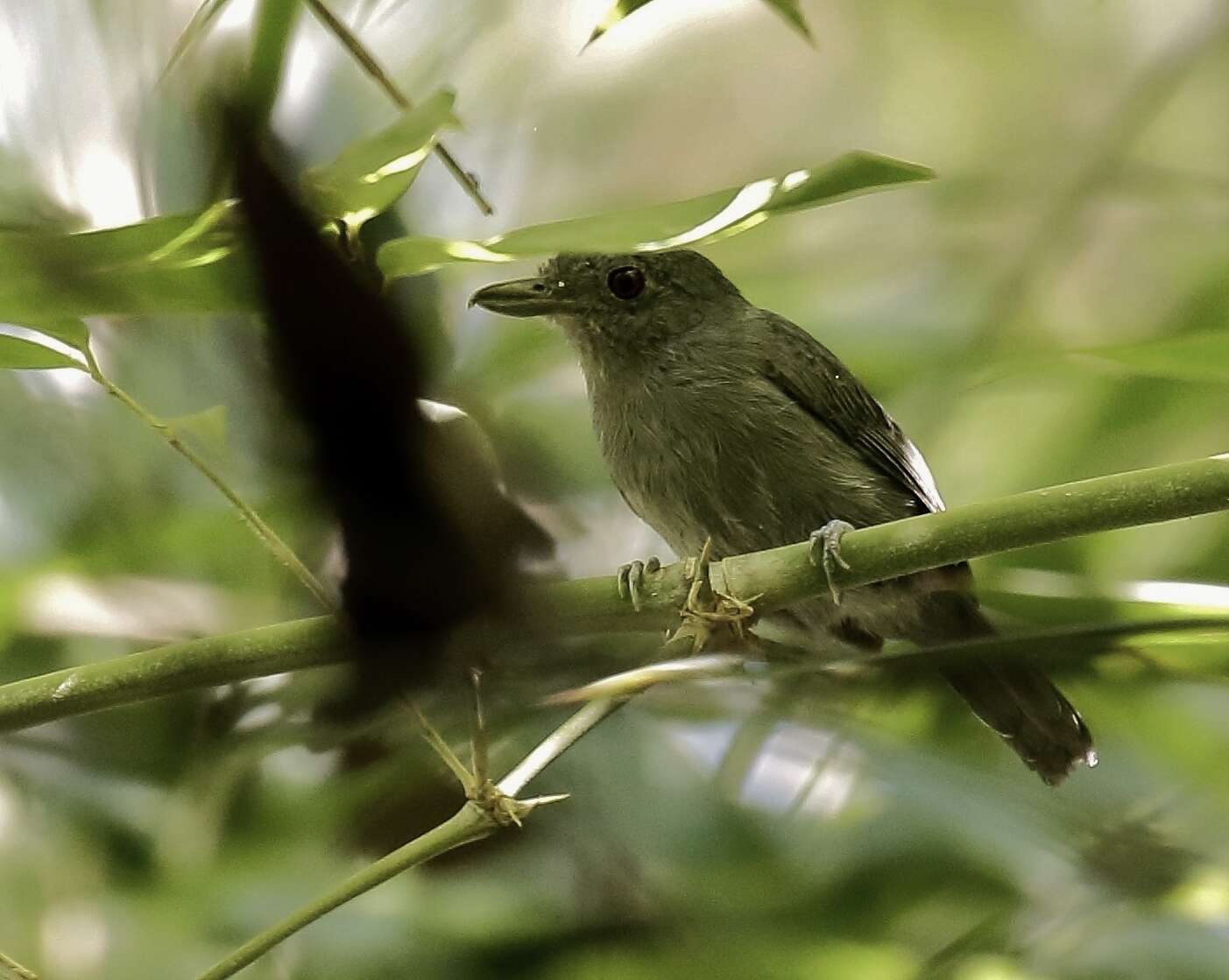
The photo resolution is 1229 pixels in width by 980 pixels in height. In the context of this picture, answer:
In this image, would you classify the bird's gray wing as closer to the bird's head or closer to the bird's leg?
the bird's head

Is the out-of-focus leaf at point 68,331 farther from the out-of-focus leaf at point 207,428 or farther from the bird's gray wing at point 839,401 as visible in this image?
the bird's gray wing at point 839,401

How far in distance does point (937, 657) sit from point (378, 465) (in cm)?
27

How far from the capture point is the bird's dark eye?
104cm

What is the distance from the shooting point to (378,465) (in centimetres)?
33

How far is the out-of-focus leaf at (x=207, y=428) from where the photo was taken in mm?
413

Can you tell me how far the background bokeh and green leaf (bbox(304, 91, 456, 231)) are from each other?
2 cm

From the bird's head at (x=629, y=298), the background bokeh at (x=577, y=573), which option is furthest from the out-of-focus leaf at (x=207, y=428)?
the bird's head at (x=629, y=298)

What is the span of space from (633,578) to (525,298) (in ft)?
1.45

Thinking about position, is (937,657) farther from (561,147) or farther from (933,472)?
→ (561,147)

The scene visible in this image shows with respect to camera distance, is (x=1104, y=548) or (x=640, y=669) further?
(x=1104, y=548)

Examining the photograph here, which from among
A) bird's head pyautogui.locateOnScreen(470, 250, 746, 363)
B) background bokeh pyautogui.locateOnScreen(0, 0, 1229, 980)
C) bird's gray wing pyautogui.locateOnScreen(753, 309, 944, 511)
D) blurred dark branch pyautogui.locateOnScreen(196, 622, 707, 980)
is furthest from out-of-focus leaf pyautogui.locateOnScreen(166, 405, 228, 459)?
bird's head pyautogui.locateOnScreen(470, 250, 746, 363)

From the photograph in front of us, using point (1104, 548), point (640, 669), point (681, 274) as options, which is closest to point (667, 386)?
point (681, 274)

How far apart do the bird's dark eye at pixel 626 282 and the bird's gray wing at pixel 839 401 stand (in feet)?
0.42

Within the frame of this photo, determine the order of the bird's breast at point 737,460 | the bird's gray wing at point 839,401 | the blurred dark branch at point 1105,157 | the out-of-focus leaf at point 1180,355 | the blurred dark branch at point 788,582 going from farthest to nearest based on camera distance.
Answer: the bird's breast at point 737,460 < the bird's gray wing at point 839,401 < the blurred dark branch at point 1105,157 < the out-of-focus leaf at point 1180,355 < the blurred dark branch at point 788,582
